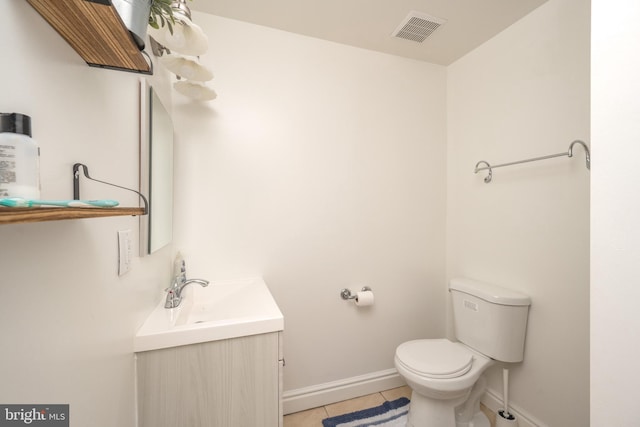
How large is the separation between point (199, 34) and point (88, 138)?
560 millimetres

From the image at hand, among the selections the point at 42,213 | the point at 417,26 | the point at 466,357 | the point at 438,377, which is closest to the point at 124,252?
the point at 42,213

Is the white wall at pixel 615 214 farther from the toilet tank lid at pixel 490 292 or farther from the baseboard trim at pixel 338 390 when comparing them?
the baseboard trim at pixel 338 390

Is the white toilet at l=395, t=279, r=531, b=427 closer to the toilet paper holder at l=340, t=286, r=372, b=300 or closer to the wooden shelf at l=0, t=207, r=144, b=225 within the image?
the toilet paper holder at l=340, t=286, r=372, b=300

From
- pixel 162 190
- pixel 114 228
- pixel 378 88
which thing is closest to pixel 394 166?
pixel 378 88

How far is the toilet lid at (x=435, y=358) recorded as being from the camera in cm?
132

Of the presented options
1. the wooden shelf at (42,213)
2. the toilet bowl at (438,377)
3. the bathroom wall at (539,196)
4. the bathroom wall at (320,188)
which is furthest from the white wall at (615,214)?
the bathroom wall at (320,188)

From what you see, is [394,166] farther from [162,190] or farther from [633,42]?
[162,190]

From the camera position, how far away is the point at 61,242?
1.63ft

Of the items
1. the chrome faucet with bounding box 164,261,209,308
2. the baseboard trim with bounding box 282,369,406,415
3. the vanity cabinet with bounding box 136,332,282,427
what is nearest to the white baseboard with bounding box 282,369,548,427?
the baseboard trim with bounding box 282,369,406,415

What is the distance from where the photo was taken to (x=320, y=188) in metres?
1.72

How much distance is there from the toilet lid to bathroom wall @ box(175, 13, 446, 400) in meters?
0.36

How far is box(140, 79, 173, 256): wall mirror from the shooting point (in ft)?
3.12

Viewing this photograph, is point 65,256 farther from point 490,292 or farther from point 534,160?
point 534,160

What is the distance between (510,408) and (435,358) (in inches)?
24.7
